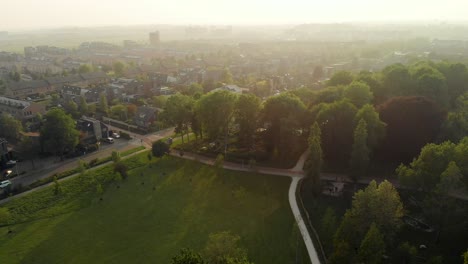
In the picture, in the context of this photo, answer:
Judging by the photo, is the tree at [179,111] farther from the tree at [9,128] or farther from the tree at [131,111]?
the tree at [9,128]

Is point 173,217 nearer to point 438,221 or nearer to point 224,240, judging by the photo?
point 224,240

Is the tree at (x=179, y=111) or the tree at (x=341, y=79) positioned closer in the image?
the tree at (x=179, y=111)

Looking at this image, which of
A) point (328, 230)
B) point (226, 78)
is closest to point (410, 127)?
point (328, 230)

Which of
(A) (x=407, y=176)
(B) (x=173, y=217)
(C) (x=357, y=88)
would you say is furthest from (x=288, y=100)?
(B) (x=173, y=217)

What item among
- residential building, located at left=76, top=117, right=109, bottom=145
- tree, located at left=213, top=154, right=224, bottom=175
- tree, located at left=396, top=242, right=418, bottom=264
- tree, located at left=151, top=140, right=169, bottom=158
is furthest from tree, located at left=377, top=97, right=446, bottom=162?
residential building, located at left=76, top=117, right=109, bottom=145

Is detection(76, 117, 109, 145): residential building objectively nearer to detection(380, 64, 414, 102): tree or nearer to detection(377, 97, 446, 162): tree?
detection(377, 97, 446, 162): tree

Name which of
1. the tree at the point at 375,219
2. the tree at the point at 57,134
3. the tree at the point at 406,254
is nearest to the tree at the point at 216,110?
the tree at the point at 57,134
